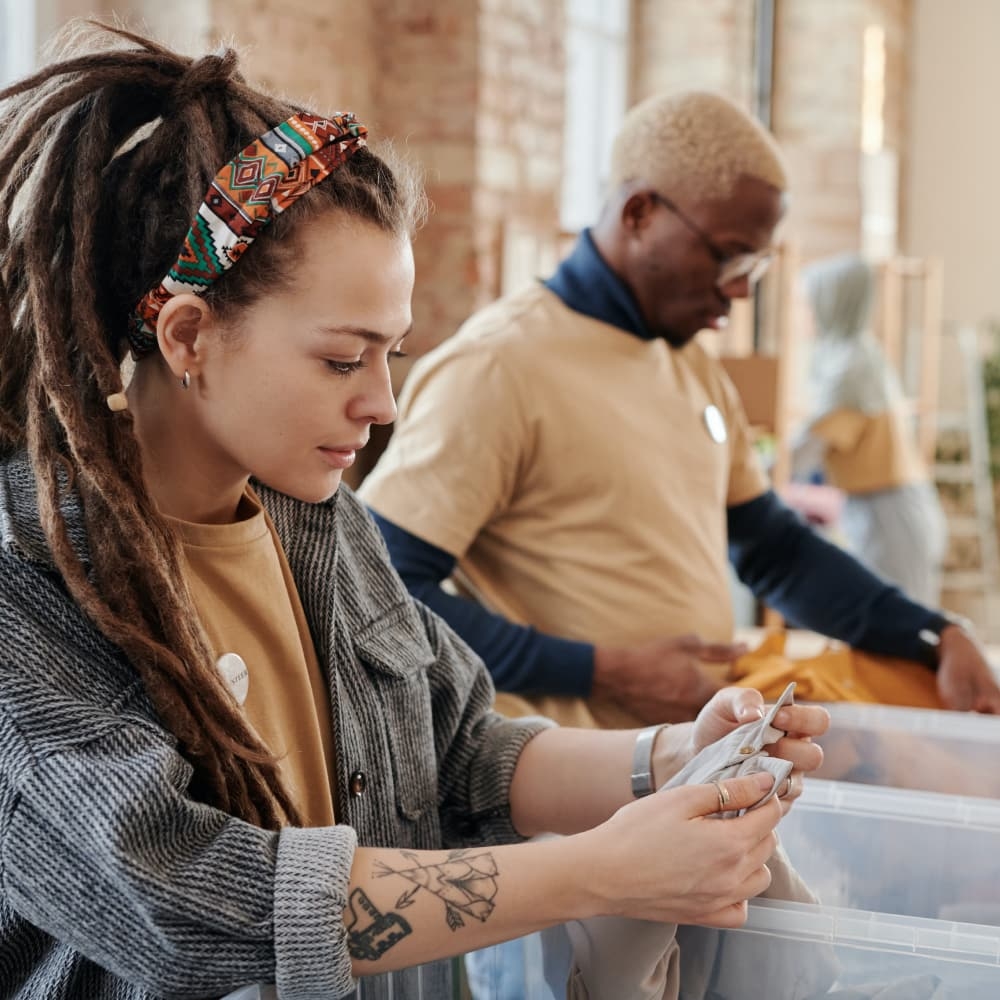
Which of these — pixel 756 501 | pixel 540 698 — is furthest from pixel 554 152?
pixel 540 698

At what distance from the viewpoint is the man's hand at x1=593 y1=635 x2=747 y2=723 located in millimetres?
1689

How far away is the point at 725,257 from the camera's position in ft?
6.09

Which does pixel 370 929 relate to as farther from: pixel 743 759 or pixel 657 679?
pixel 657 679

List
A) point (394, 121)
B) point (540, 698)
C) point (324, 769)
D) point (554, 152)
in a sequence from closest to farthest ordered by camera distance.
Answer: point (324, 769), point (540, 698), point (394, 121), point (554, 152)

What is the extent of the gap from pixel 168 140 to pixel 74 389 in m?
0.20

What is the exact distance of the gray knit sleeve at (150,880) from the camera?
0.82 m

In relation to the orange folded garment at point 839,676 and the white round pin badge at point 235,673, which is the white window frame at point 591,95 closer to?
the orange folded garment at point 839,676

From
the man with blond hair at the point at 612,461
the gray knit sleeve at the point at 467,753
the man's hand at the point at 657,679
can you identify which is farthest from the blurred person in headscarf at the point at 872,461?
the gray knit sleeve at the point at 467,753

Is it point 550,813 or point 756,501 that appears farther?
point 756,501

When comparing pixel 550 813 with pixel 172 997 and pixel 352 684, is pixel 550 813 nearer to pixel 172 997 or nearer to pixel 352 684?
pixel 352 684

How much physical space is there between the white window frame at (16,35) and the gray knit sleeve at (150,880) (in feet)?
6.85

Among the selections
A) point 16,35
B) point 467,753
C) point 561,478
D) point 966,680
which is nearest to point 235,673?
point 467,753

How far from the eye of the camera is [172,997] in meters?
0.86

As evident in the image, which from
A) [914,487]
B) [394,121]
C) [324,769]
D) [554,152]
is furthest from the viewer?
[914,487]
